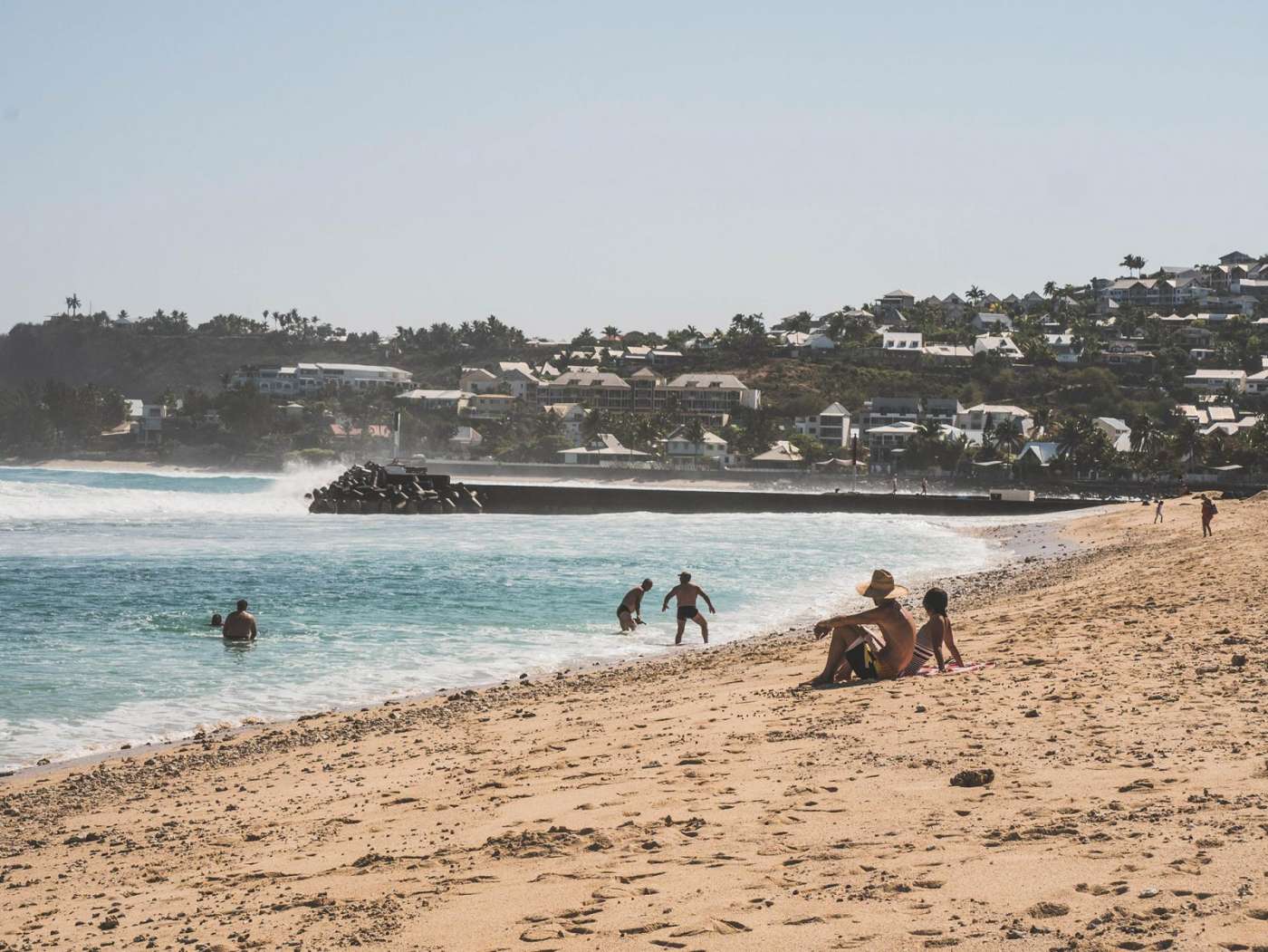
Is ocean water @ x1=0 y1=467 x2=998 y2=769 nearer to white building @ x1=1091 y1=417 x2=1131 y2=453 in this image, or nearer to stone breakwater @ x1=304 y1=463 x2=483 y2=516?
stone breakwater @ x1=304 y1=463 x2=483 y2=516

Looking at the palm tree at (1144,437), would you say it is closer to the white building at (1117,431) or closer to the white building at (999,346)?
the white building at (1117,431)

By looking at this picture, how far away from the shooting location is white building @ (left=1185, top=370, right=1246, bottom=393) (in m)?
128

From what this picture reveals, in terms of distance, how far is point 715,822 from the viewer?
20.8 feet

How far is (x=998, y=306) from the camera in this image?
603 ft

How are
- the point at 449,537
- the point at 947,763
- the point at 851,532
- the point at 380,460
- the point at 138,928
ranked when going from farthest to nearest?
the point at 380,460 → the point at 851,532 → the point at 449,537 → the point at 947,763 → the point at 138,928

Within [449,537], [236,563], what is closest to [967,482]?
[449,537]

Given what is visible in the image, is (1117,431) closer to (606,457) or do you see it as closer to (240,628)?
(606,457)

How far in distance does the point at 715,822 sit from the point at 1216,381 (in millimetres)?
136287

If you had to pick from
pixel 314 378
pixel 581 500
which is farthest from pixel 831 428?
Result: pixel 314 378

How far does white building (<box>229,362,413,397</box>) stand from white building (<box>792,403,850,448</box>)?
70.7m

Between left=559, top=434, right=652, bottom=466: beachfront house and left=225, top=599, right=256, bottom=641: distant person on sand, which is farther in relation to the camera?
left=559, top=434, right=652, bottom=466: beachfront house

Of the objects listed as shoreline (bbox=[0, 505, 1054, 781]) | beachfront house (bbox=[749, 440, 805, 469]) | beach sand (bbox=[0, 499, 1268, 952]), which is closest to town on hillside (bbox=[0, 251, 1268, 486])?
beachfront house (bbox=[749, 440, 805, 469])

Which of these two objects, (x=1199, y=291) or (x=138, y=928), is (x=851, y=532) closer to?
(x=138, y=928)

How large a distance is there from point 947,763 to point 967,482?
88741mm
